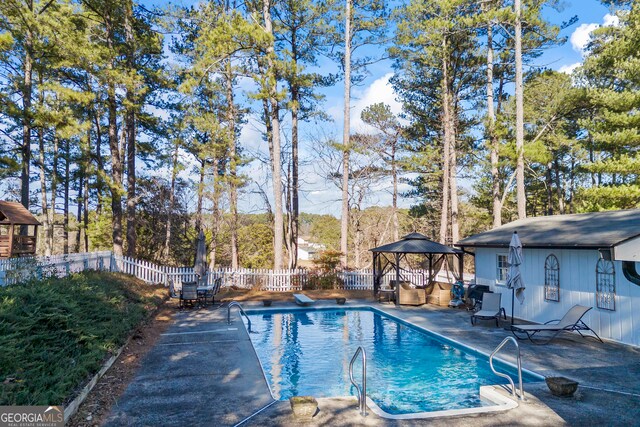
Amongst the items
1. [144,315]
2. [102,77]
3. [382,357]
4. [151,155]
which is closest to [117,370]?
[144,315]

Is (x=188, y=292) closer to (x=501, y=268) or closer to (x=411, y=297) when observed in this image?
(x=411, y=297)

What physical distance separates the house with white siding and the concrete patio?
2.63 ft

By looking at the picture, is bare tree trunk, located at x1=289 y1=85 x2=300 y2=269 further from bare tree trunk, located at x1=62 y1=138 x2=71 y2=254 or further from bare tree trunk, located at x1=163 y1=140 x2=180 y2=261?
bare tree trunk, located at x1=62 y1=138 x2=71 y2=254

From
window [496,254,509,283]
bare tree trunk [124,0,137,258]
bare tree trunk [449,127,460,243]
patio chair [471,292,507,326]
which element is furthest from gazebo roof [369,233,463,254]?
bare tree trunk [124,0,137,258]

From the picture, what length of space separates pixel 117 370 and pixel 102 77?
1377 cm

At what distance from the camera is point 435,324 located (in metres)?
11.2

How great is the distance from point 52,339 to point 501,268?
11.8 metres

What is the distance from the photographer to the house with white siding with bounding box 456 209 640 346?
8.32 metres

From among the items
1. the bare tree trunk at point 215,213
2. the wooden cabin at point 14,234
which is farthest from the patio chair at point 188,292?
the bare tree trunk at point 215,213

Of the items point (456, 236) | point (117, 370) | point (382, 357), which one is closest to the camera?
point (117, 370)

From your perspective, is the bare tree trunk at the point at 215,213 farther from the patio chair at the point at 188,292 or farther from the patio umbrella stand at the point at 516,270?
the patio umbrella stand at the point at 516,270

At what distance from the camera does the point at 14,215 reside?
1817cm

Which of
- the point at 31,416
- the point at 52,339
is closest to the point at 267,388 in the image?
the point at 31,416

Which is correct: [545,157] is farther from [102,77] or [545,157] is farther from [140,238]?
[140,238]
